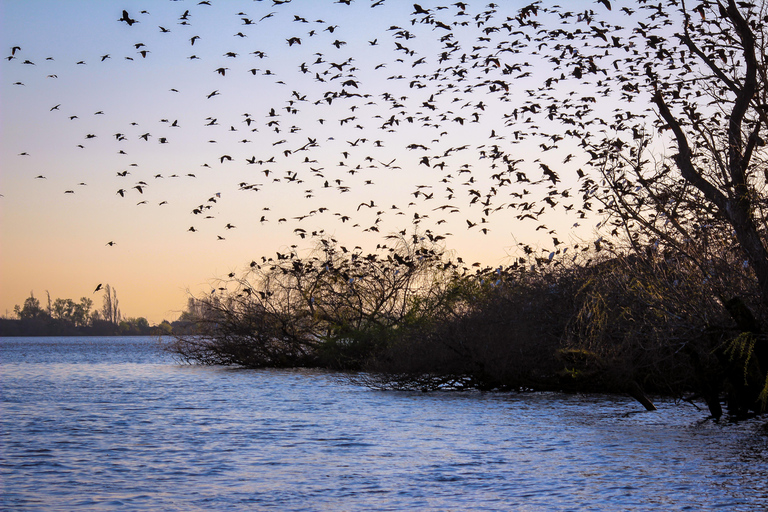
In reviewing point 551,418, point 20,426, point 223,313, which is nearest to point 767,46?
point 551,418

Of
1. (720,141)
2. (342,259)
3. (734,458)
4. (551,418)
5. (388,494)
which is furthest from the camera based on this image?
(342,259)

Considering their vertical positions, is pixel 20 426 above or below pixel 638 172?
below

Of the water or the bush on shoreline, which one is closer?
the water

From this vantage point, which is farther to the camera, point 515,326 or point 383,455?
point 515,326

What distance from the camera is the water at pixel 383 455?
1232 centimetres

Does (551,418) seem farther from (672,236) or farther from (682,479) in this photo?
(682,479)

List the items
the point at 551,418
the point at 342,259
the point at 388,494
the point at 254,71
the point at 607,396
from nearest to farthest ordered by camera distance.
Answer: the point at 388,494 → the point at 551,418 → the point at 254,71 → the point at 607,396 → the point at 342,259

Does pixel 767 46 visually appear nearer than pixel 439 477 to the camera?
No

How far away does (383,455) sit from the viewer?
16641mm

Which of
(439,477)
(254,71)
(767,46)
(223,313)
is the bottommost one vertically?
(439,477)

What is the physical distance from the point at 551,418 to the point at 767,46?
32.1ft

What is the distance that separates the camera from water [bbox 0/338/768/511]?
12320 mm

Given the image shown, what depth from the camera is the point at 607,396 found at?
2773 centimetres

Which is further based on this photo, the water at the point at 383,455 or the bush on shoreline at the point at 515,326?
the bush on shoreline at the point at 515,326
